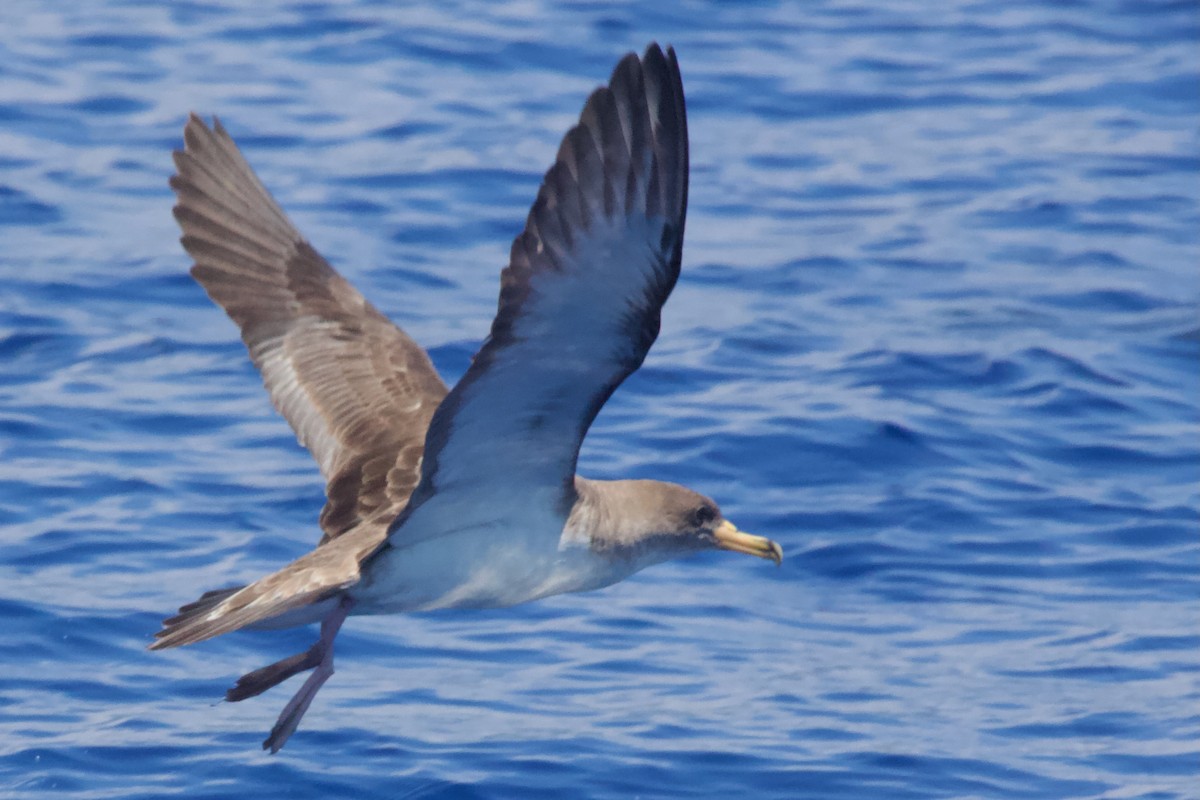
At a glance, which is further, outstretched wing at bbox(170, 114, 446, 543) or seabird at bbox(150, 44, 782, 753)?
outstretched wing at bbox(170, 114, 446, 543)

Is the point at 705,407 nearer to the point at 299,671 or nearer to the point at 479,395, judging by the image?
the point at 299,671

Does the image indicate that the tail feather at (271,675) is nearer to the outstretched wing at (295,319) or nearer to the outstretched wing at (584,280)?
the outstretched wing at (584,280)

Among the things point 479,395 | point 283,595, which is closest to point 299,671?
point 283,595

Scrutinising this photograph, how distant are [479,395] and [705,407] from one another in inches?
170

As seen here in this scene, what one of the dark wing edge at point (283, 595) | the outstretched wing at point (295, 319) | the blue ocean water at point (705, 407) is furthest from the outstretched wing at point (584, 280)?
the blue ocean water at point (705, 407)

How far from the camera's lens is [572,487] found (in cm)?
686

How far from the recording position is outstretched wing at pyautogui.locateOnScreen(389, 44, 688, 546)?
5.67m

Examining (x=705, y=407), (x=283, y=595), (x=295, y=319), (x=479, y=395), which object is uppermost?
(x=479, y=395)

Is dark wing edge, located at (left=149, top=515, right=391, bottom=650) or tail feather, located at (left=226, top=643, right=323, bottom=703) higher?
dark wing edge, located at (left=149, top=515, right=391, bottom=650)

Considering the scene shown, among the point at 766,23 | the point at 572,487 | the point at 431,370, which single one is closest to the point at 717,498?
the point at 431,370

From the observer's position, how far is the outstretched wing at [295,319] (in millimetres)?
8023

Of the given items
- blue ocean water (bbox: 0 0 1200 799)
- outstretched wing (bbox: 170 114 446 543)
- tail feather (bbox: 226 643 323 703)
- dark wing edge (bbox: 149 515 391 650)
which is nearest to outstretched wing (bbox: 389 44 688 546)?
dark wing edge (bbox: 149 515 391 650)

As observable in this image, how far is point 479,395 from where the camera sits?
628 cm

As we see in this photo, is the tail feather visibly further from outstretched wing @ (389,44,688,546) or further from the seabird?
outstretched wing @ (389,44,688,546)
